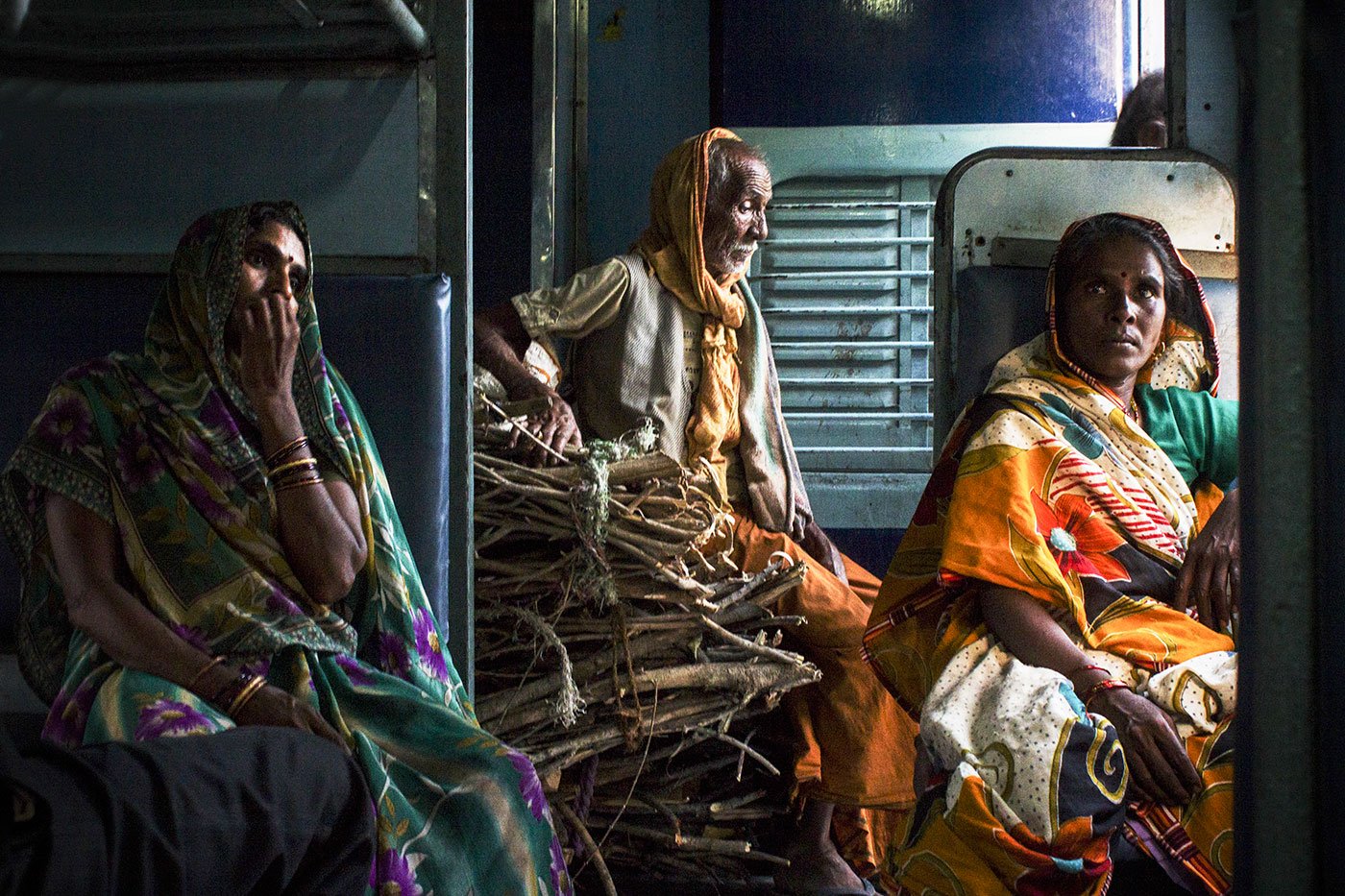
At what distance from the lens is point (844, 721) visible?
9.75ft

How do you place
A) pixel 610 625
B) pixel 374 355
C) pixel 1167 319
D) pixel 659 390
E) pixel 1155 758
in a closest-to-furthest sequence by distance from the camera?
pixel 1155 758, pixel 374 355, pixel 1167 319, pixel 610 625, pixel 659 390

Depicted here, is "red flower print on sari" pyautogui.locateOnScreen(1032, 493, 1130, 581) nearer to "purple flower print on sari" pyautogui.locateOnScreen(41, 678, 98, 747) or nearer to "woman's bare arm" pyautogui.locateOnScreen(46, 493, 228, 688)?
"woman's bare arm" pyautogui.locateOnScreen(46, 493, 228, 688)

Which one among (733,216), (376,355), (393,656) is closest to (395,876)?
(393,656)

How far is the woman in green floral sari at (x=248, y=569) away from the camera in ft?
5.80

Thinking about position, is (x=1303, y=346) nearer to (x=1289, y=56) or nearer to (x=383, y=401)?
(x=1289, y=56)

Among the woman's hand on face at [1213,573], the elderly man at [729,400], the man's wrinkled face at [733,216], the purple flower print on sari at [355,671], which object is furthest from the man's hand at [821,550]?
the purple flower print on sari at [355,671]

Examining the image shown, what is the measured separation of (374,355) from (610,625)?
84 centimetres

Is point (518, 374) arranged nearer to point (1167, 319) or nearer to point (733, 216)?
point (733, 216)

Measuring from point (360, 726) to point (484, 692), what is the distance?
103 cm

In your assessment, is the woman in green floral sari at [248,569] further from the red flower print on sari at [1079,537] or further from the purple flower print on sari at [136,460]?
the red flower print on sari at [1079,537]

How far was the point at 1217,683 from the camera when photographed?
6.42 feet

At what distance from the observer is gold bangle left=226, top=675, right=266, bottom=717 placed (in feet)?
5.85

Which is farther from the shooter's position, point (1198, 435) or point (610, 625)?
point (610, 625)

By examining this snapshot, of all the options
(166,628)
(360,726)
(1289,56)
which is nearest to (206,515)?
(166,628)
